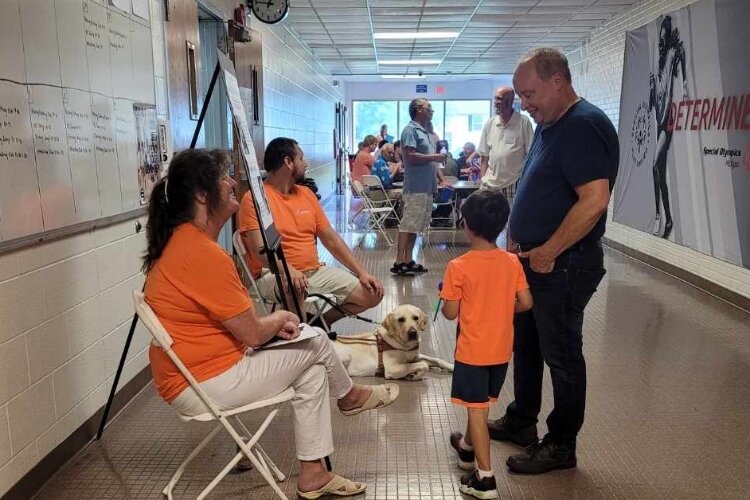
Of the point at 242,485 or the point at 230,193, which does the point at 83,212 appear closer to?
the point at 230,193

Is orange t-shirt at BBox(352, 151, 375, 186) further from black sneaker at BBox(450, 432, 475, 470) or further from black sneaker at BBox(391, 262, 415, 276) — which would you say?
black sneaker at BBox(450, 432, 475, 470)

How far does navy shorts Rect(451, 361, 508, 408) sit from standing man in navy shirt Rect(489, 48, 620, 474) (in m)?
0.27

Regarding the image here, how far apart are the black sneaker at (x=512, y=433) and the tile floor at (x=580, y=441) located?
0.07 meters

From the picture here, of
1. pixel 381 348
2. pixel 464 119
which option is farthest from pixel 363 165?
pixel 464 119

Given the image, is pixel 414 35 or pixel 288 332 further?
pixel 414 35

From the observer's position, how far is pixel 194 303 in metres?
1.94

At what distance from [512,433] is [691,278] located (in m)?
3.67

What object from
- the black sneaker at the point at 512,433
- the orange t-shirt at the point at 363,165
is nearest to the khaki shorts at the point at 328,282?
the black sneaker at the point at 512,433

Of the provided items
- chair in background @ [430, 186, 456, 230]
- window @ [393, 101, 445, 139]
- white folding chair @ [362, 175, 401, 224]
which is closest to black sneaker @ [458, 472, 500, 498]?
white folding chair @ [362, 175, 401, 224]

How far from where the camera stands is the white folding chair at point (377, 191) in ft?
26.9

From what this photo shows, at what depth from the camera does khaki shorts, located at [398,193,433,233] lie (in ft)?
19.5

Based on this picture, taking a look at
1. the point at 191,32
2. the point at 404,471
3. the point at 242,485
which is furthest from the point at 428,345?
the point at 191,32

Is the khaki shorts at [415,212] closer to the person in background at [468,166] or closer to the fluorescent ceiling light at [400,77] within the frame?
the person in background at [468,166]

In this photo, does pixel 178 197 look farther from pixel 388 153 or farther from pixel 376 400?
pixel 388 153
